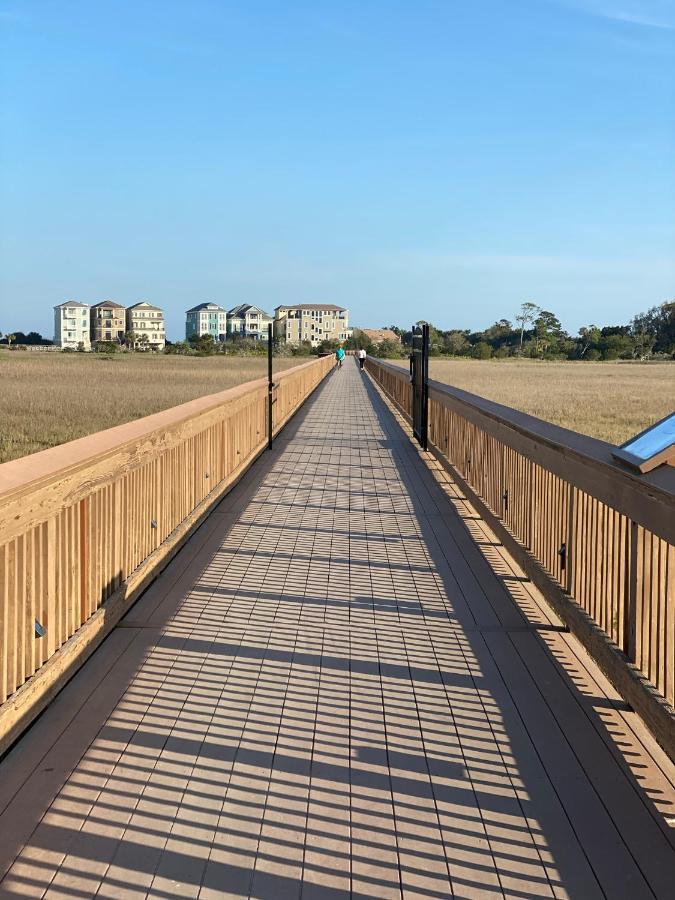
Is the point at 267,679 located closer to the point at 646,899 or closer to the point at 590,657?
the point at 590,657

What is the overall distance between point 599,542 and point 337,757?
6.30 feet

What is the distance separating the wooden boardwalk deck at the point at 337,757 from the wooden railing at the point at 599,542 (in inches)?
8.5

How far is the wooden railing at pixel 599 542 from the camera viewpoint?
12.5ft

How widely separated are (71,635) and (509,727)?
2082 mm

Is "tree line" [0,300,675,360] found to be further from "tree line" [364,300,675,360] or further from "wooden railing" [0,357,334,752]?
"wooden railing" [0,357,334,752]

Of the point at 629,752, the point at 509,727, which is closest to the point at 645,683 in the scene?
the point at 629,752

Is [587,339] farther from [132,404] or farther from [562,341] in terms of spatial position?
[132,404]

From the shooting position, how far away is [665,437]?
3.88m

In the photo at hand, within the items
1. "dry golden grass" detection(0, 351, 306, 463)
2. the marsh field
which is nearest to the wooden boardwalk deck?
"dry golden grass" detection(0, 351, 306, 463)

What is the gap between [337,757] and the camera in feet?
12.4

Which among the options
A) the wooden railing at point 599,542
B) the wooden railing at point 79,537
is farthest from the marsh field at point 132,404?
the wooden railing at point 599,542

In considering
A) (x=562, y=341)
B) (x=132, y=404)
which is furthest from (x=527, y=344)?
(x=132, y=404)

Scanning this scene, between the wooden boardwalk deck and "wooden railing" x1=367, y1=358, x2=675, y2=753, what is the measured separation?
0.22 metres

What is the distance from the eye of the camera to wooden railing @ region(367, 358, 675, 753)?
379cm
